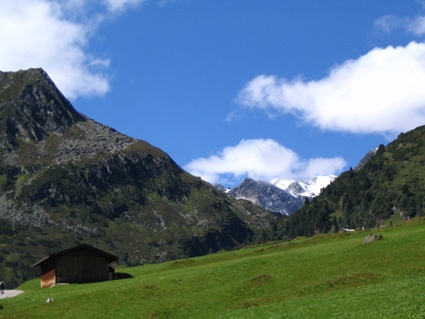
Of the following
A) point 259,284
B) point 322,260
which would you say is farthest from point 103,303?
point 322,260

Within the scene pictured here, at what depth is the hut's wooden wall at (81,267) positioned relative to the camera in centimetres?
10106

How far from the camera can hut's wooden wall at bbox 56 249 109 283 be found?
332 ft

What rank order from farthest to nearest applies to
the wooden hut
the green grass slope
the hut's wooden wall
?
the hut's wooden wall < the wooden hut < the green grass slope

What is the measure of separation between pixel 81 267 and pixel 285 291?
50.9 m

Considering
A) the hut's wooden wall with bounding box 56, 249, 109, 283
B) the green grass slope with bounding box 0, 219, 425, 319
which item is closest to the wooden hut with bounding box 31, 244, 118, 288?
the hut's wooden wall with bounding box 56, 249, 109, 283

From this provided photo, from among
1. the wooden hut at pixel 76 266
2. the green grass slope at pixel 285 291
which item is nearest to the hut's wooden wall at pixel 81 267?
the wooden hut at pixel 76 266

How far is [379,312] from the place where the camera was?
135ft

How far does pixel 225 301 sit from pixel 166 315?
268 inches

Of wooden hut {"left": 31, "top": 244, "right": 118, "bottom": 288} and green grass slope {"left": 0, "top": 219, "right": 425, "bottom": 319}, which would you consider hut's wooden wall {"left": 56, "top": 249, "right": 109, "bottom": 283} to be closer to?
wooden hut {"left": 31, "top": 244, "right": 118, "bottom": 288}

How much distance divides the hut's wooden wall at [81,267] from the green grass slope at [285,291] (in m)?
23.2

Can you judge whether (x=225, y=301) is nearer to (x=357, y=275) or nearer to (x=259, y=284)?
(x=259, y=284)

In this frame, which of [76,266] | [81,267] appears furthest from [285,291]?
[76,266]

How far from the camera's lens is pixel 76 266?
4033 inches

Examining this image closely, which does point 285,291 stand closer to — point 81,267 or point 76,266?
point 81,267
